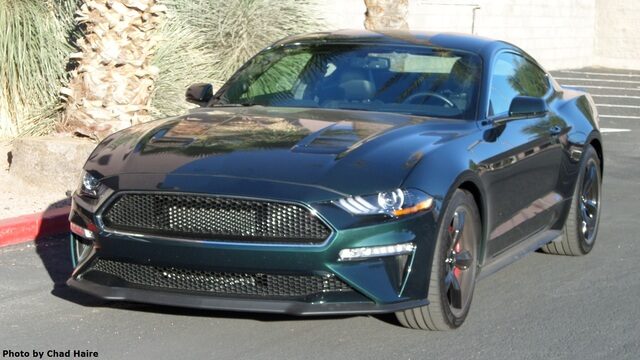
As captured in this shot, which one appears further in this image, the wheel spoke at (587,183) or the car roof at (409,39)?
the wheel spoke at (587,183)

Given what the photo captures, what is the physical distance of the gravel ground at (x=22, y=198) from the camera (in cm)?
917

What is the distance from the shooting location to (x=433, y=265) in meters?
5.93

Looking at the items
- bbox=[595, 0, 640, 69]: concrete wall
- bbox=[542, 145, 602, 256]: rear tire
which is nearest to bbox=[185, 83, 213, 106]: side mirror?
bbox=[542, 145, 602, 256]: rear tire

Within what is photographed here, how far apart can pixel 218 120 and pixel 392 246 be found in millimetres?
1601

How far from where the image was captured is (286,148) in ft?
20.1

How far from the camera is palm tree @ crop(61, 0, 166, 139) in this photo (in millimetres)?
10562

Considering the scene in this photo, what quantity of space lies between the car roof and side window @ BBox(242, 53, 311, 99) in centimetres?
24

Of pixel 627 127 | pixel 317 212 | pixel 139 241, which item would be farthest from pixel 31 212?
pixel 627 127

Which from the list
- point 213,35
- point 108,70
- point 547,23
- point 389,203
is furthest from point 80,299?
point 547,23

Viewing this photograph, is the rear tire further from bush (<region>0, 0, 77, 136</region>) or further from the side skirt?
bush (<region>0, 0, 77, 136</region>)

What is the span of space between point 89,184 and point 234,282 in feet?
3.31

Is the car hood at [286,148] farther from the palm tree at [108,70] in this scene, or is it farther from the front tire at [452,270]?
the palm tree at [108,70]

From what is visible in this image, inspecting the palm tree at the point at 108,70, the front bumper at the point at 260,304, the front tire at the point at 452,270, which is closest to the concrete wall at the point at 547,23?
the palm tree at the point at 108,70

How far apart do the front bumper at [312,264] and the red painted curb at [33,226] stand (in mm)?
2732
